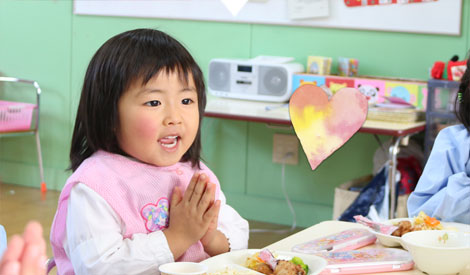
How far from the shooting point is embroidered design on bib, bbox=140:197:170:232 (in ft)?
4.57

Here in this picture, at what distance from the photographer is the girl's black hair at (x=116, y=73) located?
137 centimetres

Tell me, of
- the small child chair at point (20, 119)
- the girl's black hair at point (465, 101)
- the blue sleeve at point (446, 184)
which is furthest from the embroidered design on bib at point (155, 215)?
the small child chair at point (20, 119)

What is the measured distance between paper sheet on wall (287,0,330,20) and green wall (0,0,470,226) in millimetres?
84

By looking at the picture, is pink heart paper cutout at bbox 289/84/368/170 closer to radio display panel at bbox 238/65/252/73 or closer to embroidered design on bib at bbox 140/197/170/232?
embroidered design on bib at bbox 140/197/170/232

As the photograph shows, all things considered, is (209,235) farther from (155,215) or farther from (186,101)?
(186,101)

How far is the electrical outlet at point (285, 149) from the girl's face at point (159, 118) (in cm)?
271

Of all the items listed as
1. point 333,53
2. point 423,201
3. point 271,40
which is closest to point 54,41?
point 271,40

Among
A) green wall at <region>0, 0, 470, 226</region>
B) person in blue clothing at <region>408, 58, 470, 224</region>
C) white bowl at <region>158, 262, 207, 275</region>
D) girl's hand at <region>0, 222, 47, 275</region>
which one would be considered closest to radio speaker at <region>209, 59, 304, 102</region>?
green wall at <region>0, 0, 470, 226</region>

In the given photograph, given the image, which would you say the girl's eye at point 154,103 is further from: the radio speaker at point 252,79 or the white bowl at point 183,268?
the radio speaker at point 252,79

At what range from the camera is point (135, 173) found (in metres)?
1.43

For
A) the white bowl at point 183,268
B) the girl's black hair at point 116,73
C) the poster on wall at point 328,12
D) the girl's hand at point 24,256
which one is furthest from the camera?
the poster on wall at point 328,12

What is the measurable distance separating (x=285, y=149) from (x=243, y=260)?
2829 millimetres

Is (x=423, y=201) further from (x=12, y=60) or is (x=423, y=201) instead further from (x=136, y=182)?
(x=12, y=60)

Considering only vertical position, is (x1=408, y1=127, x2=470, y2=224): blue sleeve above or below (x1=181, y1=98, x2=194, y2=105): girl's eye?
below
